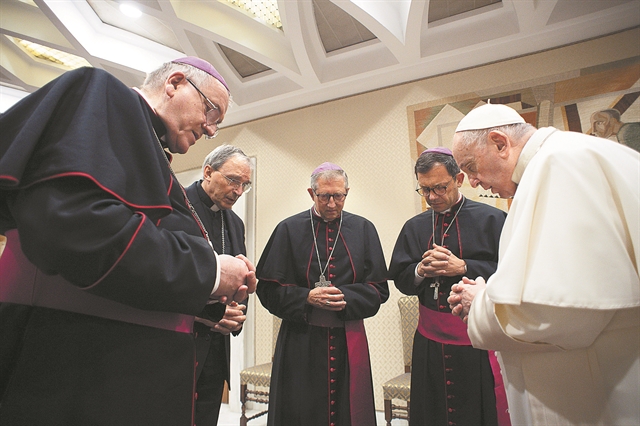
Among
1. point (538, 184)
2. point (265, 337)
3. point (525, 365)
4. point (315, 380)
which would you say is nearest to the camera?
point (538, 184)

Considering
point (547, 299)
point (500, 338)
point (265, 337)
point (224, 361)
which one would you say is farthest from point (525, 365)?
point (265, 337)

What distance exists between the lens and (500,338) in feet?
5.00

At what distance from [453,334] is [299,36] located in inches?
156

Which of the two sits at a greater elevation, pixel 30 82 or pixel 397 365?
pixel 30 82

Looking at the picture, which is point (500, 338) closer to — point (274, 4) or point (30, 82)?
point (274, 4)

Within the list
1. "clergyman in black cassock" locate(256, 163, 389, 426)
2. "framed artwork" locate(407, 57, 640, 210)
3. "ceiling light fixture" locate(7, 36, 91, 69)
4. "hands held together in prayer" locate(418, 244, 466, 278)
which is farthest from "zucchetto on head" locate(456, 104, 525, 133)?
"ceiling light fixture" locate(7, 36, 91, 69)

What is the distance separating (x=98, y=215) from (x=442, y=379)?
235cm

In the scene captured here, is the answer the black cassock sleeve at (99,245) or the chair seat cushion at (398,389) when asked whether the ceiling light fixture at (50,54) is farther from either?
the black cassock sleeve at (99,245)

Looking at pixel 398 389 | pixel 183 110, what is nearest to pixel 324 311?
pixel 398 389

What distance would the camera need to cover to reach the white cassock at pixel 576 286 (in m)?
1.26

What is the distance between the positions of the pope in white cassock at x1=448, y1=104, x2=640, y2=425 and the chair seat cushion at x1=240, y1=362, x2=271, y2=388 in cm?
352

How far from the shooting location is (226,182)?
2.90m

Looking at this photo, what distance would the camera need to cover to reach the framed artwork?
4.47 m

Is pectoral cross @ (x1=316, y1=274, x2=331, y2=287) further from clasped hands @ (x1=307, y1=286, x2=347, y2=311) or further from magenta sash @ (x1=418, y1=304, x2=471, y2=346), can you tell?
magenta sash @ (x1=418, y1=304, x2=471, y2=346)
